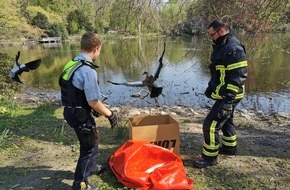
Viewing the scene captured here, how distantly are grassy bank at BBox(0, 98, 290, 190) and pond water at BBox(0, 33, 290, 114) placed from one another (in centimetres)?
303

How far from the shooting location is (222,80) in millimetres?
3732

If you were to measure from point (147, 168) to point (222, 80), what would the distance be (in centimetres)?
139

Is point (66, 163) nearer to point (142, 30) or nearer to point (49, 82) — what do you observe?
point (142, 30)

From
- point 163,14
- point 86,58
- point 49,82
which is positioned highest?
point 163,14

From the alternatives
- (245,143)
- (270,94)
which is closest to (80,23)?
(270,94)

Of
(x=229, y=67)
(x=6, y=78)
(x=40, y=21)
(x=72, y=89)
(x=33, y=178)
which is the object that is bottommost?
(x=33, y=178)

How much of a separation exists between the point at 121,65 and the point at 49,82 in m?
4.47

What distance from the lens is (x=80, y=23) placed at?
44.3 m

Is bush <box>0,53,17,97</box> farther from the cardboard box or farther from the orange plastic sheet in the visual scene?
the orange plastic sheet

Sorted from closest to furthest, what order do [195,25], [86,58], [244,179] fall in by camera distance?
[86,58] < [244,179] < [195,25]

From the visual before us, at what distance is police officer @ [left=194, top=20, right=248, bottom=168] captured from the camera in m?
3.63

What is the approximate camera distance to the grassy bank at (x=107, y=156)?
364cm

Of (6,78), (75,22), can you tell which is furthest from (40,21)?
(6,78)

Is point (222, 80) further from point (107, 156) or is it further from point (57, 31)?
point (57, 31)
